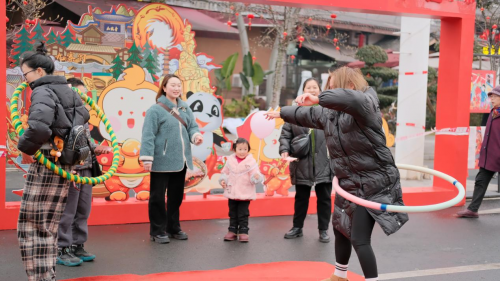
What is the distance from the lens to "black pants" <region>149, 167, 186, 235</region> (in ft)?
22.8

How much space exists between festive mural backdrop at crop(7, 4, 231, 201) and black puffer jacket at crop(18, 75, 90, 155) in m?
2.67

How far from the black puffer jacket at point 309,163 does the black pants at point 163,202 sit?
4.20ft

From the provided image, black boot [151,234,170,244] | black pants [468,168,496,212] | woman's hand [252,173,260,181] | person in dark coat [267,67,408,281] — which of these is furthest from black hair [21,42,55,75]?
black pants [468,168,496,212]

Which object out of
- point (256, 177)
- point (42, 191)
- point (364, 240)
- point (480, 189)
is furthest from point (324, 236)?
point (42, 191)

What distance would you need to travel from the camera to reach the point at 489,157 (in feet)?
28.5

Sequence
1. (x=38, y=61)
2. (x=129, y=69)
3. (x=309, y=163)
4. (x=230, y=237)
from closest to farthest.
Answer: (x=38, y=61), (x=230, y=237), (x=309, y=163), (x=129, y=69)

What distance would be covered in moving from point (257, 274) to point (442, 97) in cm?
521

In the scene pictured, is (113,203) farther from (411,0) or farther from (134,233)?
(411,0)

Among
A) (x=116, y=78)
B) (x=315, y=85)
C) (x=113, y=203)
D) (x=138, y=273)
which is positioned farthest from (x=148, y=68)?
(x=138, y=273)

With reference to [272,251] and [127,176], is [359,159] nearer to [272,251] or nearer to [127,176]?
[272,251]

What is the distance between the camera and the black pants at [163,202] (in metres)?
6.95

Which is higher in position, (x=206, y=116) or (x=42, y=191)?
(x=206, y=116)

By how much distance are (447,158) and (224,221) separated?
3781mm

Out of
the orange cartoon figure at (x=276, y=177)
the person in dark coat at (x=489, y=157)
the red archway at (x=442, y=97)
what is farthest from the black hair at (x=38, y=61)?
the person in dark coat at (x=489, y=157)
